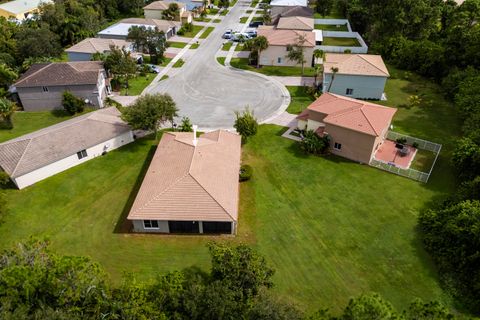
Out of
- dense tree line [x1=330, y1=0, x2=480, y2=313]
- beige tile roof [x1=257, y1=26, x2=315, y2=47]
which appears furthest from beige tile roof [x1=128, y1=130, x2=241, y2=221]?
beige tile roof [x1=257, y1=26, x2=315, y2=47]

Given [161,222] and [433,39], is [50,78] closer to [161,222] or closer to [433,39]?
[161,222]

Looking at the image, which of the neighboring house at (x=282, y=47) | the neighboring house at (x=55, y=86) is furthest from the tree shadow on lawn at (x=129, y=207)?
the neighboring house at (x=282, y=47)

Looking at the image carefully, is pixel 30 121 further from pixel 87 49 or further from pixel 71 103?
pixel 87 49

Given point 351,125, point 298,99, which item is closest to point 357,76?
point 298,99

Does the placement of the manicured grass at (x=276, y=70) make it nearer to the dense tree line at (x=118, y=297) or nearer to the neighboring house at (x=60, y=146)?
the neighboring house at (x=60, y=146)

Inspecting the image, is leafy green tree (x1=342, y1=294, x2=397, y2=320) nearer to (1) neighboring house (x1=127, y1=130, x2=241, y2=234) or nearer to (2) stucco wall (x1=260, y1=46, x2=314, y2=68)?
(1) neighboring house (x1=127, y1=130, x2=241, y2=234)

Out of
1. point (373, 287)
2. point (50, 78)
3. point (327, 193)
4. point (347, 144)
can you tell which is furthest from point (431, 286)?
point (50, 78)
